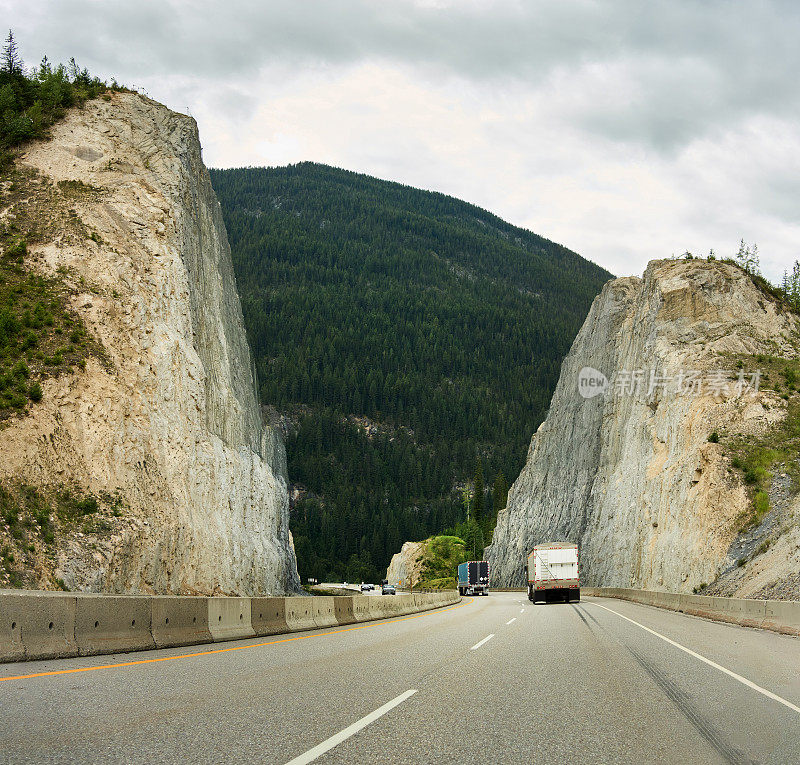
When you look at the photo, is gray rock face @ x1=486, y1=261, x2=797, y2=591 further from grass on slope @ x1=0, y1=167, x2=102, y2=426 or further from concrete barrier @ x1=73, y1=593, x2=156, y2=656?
concrete barrier @ x1=73, y1=593, x2=156, y2=656

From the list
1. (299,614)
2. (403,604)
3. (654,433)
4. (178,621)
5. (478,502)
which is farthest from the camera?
(478,502)

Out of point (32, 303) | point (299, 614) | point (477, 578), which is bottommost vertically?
point (477, 578)

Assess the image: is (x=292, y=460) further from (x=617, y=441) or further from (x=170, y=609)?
(x=170, y=609)

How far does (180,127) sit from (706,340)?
121 feet

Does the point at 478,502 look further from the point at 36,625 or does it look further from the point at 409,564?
the point at 36,625

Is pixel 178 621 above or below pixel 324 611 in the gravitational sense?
above

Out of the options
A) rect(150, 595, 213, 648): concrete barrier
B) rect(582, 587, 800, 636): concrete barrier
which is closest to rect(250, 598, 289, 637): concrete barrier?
rect(150, 595, 213, 648): concrete barrier

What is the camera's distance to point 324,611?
69.7ft

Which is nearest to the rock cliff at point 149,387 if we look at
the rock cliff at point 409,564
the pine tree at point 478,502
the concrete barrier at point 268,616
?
the concrete barrier at point 268,616

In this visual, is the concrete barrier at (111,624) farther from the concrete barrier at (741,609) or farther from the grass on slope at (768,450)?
the grass on slope at (768,450)

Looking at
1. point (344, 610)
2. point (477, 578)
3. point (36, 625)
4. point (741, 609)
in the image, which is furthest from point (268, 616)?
point (477, 578)

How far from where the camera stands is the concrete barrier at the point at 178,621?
12968 mm

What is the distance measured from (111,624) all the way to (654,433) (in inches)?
1921

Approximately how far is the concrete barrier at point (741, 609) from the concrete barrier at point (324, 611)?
1171 centimetres
